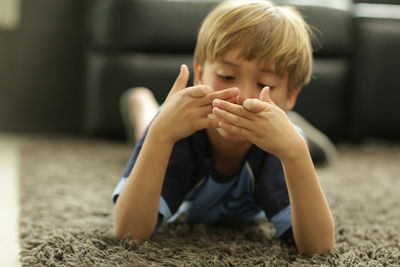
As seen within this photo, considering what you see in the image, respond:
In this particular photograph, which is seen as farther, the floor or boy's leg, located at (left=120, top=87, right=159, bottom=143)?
boy's leg, located at (left=120, top=87, right=159, bottom=143)

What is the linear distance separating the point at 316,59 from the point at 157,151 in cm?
119

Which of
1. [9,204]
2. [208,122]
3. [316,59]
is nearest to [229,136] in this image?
[208,122]

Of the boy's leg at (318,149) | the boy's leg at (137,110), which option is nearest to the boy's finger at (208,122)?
the boy's leg at (137,110)

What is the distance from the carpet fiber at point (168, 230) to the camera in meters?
0.73

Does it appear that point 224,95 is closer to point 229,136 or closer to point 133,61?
point 229,136

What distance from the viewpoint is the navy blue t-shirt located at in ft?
2.76

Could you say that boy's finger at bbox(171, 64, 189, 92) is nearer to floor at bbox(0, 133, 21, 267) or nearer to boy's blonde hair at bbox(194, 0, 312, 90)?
boy's blonde hair at bbox(194, 0, 312, 90)

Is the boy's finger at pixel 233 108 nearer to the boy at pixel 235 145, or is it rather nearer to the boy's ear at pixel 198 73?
the boy at pixel 235 145

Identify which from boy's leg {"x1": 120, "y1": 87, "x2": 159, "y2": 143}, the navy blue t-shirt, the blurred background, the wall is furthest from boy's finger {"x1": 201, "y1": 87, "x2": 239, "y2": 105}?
the wall

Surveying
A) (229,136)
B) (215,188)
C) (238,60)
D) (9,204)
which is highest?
(238,60)

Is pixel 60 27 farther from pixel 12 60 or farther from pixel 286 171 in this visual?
pixel 286 171

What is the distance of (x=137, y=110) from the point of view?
1.49m

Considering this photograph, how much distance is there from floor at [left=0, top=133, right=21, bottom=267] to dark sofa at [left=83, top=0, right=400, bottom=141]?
1.13ft

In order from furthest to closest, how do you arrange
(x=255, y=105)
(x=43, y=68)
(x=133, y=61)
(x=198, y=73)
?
(x=43, y=68)
(x=133, y=61)
(x=198, y=73)
(x=255, y=105)
